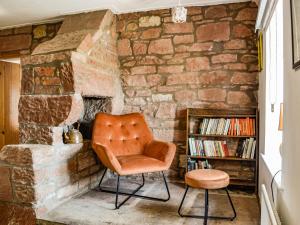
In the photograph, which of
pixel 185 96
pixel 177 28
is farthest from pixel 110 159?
pixel 177 28

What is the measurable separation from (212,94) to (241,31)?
0.88 m

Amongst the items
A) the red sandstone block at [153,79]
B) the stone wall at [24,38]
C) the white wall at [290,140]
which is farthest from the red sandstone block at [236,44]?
→ the stone wall at [24,38]

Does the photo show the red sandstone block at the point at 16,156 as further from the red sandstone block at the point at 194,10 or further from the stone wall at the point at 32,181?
the red sandstone block at the point at 194,10

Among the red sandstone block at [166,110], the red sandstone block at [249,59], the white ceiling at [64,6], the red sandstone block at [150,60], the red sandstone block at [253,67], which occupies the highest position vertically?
the white ceiling at [64,6]

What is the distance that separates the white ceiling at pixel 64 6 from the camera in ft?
11.1

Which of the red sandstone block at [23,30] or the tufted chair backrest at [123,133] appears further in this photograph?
the red sandstone block at [23,30]

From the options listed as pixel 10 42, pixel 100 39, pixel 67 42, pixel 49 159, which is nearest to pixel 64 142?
pixel 49 159

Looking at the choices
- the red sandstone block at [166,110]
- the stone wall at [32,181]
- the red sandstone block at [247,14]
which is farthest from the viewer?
the red sandstone block at [166,110]

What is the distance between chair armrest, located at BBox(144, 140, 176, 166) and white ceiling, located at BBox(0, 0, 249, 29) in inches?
72.6

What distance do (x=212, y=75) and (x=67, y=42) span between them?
188 cm

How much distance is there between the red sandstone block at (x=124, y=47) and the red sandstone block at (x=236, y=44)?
1367 mm

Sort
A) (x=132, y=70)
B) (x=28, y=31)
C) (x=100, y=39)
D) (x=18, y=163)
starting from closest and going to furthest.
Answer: (x=18, y=163), (x=100, y=39), (x=132, y=70), (x=28, y=31)

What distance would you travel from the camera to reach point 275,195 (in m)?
1.91

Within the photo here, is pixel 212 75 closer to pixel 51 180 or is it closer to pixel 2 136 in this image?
pixel 51 180
